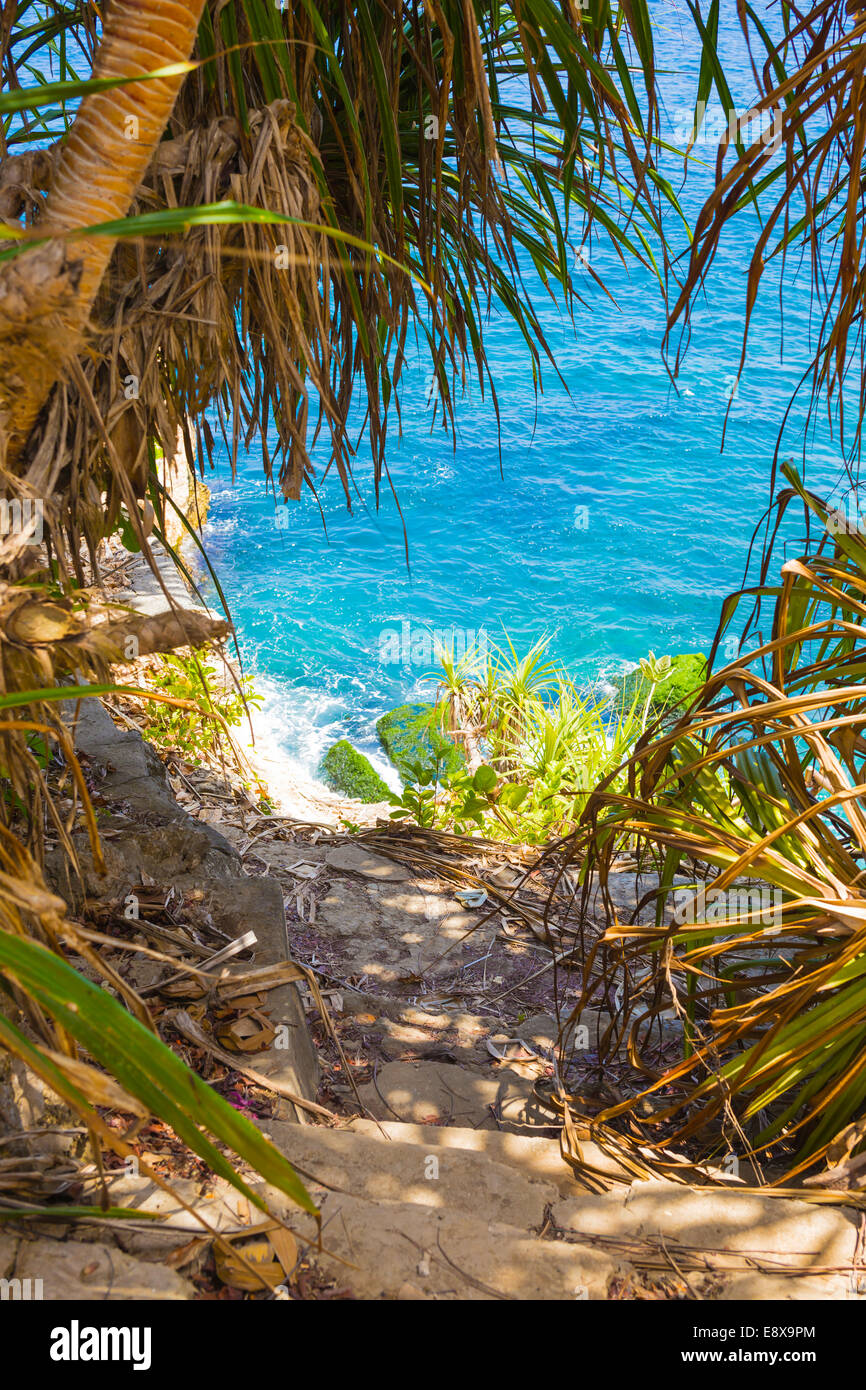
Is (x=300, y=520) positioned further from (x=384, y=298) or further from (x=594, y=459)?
(x=384, y=298)

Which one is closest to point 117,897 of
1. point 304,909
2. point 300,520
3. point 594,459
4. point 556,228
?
point 304,909

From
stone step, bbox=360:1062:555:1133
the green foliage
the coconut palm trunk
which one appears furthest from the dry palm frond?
the green foliage

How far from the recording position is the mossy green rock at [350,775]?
20.6 feet

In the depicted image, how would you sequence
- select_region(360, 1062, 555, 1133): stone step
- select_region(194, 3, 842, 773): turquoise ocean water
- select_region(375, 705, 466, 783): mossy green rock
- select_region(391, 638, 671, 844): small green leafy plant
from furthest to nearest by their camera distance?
select_region(194, 3, 842, 773): turquoise ocean water < select_region(375, 705, 466, 783): mossy green rock < select_region(391, 638, 671, 844): small green leafy plant < select_region(360, 1062, 555, 1133): stone step

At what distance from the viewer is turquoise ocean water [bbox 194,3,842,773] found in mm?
9188

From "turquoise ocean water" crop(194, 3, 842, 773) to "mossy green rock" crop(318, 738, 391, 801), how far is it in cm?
53

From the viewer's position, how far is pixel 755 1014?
165 centimetres

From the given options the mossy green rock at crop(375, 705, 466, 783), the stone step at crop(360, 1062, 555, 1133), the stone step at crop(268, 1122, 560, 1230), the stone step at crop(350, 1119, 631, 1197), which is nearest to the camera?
the stone step at crop(268, 1122, 560, 1230)

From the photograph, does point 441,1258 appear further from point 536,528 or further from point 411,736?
point 536,528

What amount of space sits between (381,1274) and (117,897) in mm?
1170

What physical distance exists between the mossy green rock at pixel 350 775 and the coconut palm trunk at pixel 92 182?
16.6 feet

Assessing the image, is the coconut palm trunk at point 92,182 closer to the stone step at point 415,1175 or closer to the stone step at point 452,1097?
the stone step at point 415,1175

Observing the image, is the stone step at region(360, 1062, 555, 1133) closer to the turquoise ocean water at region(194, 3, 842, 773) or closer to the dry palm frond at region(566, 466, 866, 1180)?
the dry palm frond at region(566, 466, 866, 1180)

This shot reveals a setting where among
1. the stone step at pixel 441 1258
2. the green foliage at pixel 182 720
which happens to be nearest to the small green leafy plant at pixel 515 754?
the green foliage at pixel 182 720
